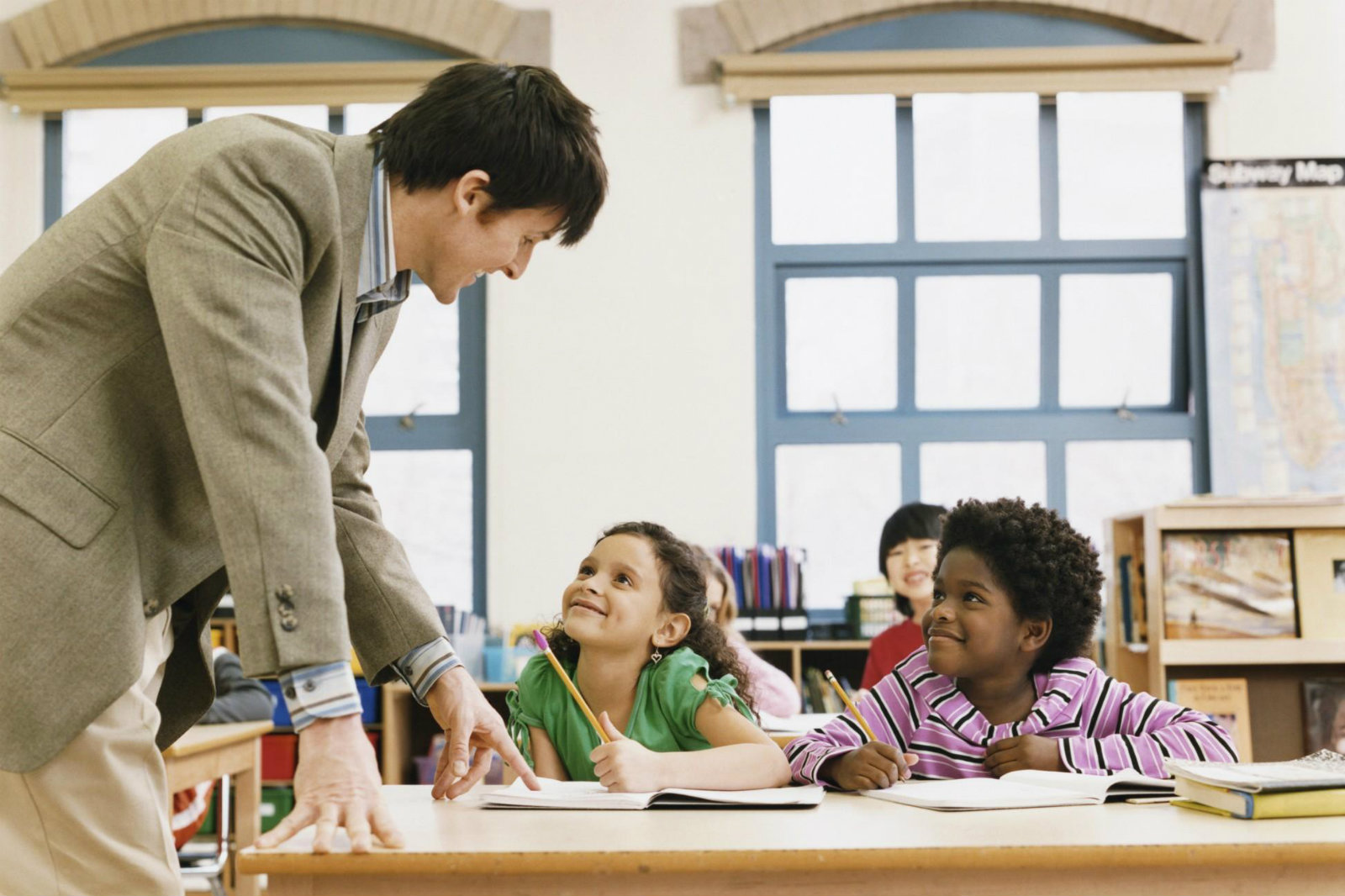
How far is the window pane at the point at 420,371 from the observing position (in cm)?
558

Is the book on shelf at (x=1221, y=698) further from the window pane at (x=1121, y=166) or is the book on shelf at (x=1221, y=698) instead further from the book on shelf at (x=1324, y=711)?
the window pane at (x=1121, y=166)

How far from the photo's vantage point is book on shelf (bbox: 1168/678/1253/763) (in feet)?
11.2

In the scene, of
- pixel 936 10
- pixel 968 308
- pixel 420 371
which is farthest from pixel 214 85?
pixel 968 308

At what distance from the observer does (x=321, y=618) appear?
102 cm

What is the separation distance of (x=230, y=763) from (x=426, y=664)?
2.09m

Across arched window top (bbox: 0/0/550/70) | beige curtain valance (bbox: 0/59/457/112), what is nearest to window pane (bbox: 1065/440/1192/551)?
arched window top (bbox: 0/0/550/70)

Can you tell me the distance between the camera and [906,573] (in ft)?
12.9

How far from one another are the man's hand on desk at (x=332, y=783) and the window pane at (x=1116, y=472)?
474cm

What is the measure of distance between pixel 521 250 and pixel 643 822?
0.57 metres

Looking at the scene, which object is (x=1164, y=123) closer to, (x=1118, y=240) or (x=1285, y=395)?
(x=1118, y=240)

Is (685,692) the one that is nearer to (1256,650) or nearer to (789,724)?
(789,724)

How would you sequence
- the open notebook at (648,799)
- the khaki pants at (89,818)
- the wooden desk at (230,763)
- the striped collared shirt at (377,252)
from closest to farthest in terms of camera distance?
the khaki pants at (89,818), the striped collared shirt at (377,252), the open notebook at (648,799), the wooden desk at (230,763)

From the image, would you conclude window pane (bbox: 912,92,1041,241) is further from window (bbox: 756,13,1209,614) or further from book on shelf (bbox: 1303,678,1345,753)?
book on shelf (bbox: 1303,678,1345,753)

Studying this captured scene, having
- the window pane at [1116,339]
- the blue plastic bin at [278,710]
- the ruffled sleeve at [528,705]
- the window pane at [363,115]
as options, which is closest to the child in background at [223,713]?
the blue plastic bin at [278,710]
